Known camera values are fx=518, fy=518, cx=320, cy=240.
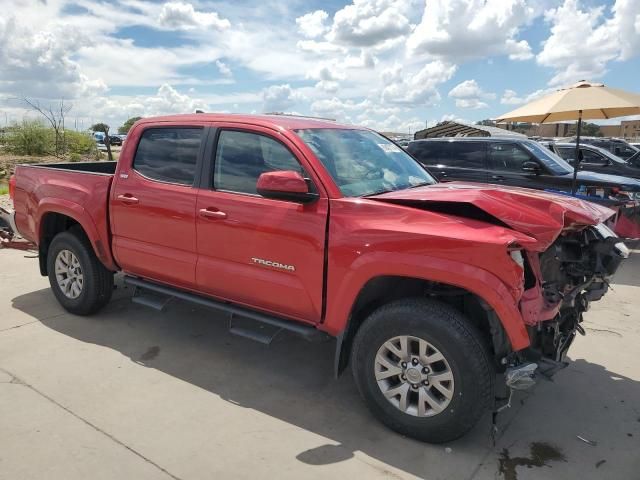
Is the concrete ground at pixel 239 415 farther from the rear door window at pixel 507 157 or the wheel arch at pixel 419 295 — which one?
the rear door window at pixel 507 157

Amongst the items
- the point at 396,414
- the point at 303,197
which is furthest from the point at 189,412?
the point at 303,197

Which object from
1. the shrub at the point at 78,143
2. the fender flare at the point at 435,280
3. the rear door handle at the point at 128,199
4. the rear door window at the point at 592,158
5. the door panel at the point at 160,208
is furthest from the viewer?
the shrub at the point at 78,143

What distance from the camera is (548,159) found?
328 inches

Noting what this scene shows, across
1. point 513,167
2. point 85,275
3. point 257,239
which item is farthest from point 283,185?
point 513,167

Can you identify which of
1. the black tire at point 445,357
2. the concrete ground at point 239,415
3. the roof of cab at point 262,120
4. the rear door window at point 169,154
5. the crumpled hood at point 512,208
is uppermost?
the roof of cab at point 262,120

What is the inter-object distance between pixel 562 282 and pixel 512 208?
2.51 ft

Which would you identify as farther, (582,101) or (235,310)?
(582,101)

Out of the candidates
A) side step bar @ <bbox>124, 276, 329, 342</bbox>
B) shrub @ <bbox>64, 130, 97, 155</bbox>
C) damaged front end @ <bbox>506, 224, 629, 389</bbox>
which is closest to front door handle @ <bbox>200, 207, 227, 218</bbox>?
side step bar @ <bbox>124, 276, 329, 342</bbox>

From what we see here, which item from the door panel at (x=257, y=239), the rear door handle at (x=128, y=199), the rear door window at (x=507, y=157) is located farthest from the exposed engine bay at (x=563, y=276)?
the rear door window at (x=507, y=157)

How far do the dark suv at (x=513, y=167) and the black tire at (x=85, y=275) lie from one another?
4874mm

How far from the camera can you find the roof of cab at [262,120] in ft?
12.3

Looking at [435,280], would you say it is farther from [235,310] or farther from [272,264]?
[235,310]

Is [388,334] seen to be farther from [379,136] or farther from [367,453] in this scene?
[379,136]

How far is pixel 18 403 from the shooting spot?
11.2ft
